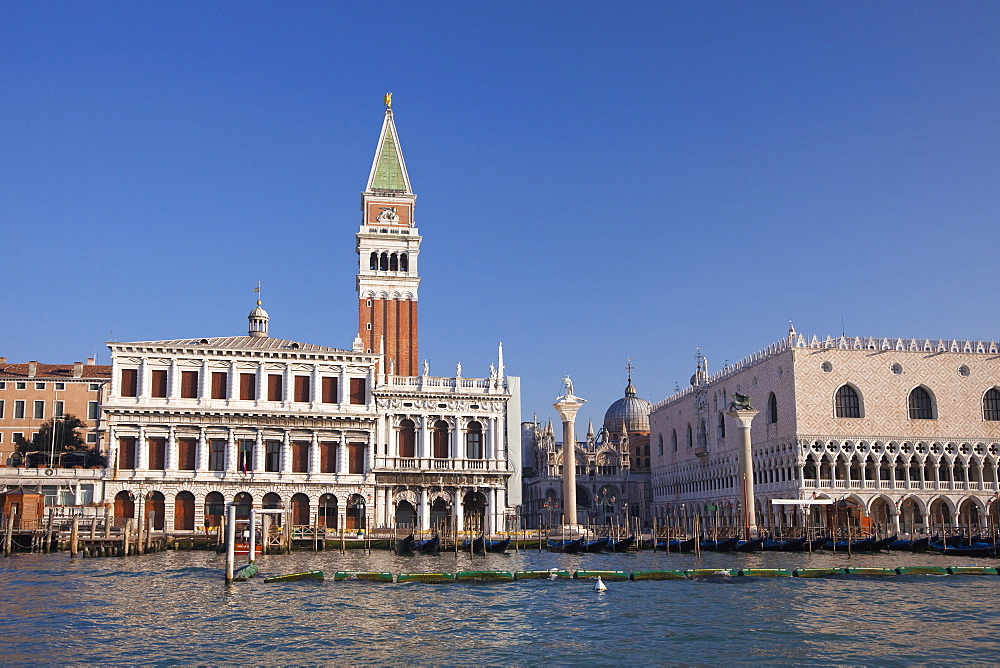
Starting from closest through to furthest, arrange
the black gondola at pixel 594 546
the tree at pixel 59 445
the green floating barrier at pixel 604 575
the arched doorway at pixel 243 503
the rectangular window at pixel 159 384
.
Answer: the green floating barrier at pixel 604 575
the black gondola at pixel 594 546
the rectangular window at pixel 159 384
the arched doorway at pixel 243 503
the tree at pixel 59 445

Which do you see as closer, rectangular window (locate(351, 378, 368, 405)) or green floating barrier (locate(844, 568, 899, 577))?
green floating barrier (locate(844, 568, 899, 577))

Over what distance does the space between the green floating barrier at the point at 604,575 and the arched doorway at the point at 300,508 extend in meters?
21.5

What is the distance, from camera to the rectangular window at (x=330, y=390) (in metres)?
48.0

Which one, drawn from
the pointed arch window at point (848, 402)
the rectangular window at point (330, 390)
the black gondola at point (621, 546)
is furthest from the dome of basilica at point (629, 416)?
the black gondola at point (621, 546)

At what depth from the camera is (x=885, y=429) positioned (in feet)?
178

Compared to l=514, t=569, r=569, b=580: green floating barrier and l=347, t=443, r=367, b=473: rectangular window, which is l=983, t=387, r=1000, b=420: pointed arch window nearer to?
l=347, t=443, r=367, b=473: rectangular window

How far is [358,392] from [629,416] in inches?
1971

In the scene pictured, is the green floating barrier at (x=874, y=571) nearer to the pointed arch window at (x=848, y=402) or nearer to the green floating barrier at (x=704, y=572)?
the green floating barrier at (x=704, y=572)

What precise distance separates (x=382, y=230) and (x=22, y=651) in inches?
1706

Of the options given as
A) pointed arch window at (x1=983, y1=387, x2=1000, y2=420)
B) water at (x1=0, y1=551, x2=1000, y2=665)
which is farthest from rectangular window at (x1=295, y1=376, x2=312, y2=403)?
pointed arch window at (x1=983, y1=387, x2=1000, y2=420)

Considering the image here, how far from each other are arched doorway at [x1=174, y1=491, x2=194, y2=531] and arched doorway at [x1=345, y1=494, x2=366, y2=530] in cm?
709

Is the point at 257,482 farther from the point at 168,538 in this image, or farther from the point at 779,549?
the point at 779,549

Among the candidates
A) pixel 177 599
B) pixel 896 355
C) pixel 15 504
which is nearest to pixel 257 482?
pixel 15 504

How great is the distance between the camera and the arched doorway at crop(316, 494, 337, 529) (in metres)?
47.2
